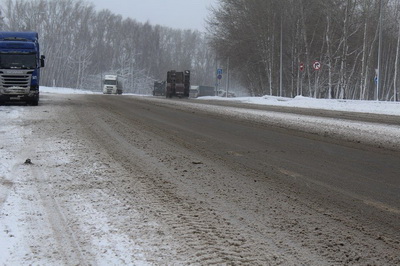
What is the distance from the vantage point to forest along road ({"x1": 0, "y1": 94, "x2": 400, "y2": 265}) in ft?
12.0

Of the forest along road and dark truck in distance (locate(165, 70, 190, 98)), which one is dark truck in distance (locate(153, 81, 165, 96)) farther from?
the forest along road

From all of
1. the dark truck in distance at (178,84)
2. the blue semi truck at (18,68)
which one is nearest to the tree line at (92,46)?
the dark truck in distance at (178,84)

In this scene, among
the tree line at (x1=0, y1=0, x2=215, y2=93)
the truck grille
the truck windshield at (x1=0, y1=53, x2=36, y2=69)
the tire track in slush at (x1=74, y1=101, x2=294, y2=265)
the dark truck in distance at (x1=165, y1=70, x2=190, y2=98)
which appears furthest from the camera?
the tree line at (x1=0, y1=0, x2=215, y2=93)

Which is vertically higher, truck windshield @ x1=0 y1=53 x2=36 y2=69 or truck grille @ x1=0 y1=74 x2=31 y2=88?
truck windshield @ x1=0 y1=53 x2=36 y2=69

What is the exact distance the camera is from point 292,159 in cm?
800

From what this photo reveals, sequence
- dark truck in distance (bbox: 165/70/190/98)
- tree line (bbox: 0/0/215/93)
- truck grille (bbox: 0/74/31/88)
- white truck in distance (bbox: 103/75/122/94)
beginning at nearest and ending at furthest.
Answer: truck grille (bbox: 0/74/31/88) < dark truck in distance (bbox: 165/70/190/98) < white truck in distance (bbox: 103/75/122/94) < tree line (bbox: 0/0/215/93)

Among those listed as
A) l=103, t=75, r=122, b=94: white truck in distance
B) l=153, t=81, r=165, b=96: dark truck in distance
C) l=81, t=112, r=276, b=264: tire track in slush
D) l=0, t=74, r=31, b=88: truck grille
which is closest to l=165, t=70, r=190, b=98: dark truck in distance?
l=103, t=75, r=122, b=94: white truck in distance

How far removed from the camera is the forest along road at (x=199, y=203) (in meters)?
3.67

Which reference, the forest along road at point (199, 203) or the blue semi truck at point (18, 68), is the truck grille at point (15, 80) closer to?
the blue semi truck at point (18, 68)

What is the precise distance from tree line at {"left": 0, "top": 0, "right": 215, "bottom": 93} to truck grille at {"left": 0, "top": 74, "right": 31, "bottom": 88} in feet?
267

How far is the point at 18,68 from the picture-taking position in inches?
837

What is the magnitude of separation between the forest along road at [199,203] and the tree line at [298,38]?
37.0m

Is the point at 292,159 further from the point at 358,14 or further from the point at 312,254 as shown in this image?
the point at 358,14

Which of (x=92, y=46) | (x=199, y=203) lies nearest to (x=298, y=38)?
(x=199, y=203)
